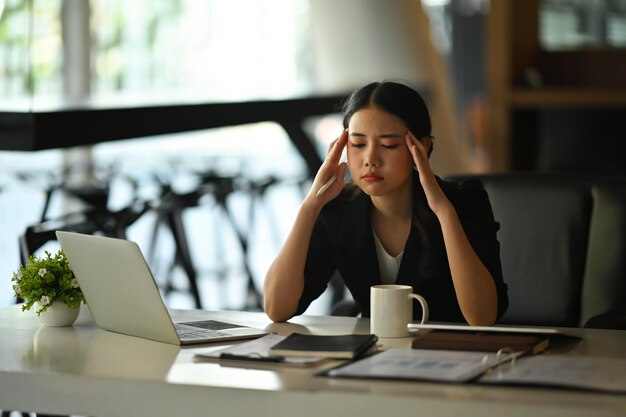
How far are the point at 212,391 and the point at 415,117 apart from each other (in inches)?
33.2

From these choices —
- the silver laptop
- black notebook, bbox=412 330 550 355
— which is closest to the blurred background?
the silver laptop

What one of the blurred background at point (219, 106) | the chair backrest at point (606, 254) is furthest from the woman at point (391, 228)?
the blurred background at point (219, 106)

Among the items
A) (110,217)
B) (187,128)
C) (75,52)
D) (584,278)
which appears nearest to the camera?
(584,278)

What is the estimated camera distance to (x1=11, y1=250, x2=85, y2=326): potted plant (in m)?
2.06

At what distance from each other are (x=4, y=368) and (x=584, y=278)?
62.7 inches

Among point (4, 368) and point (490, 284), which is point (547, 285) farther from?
point (4, 368)

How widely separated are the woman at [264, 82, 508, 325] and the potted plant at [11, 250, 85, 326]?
385mm

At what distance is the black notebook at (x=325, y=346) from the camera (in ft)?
5.64

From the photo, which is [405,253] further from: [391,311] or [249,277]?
[249,277]

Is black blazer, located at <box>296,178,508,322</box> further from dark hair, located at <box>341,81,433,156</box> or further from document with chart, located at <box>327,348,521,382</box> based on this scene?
document with chart, located at <box>327,348,521,382</box>

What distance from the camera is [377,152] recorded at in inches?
82.1

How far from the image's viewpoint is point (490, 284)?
214 cm

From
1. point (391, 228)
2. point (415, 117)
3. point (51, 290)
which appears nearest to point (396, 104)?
point (415, 117)

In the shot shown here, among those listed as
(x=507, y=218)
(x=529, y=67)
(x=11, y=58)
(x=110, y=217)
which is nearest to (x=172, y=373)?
(x=507, y=218)
